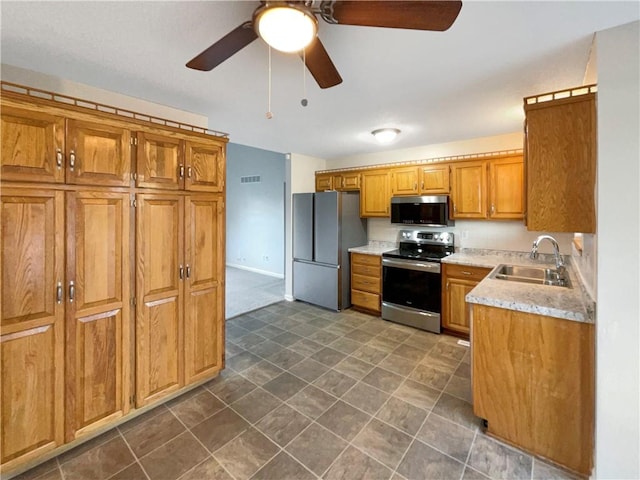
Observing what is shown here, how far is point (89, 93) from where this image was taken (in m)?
2.22

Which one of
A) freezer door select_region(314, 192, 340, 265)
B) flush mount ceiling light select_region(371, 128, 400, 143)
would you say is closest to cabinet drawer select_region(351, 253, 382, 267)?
freezer door select_region(314, 192, 340, 265)

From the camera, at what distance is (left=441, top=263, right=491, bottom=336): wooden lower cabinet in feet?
10.7

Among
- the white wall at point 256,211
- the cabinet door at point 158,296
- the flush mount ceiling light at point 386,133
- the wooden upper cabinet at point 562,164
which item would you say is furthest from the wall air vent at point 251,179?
the wooden upper cabinet at point 562,164

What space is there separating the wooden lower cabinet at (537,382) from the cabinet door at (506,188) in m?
1.91

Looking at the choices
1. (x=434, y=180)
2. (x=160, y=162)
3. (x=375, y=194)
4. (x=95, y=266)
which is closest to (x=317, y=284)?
(x=375, y=194)

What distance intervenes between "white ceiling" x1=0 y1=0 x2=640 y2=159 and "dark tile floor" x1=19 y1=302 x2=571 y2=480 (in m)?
2.45

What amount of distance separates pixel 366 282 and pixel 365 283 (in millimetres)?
24

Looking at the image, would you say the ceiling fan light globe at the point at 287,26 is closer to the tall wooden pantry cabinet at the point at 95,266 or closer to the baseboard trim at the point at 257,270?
the tall wooden pantry cabinet at the point at 95,266

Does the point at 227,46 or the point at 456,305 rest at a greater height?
the point at 227,46

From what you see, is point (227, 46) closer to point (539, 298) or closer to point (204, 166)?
point (204, 166)

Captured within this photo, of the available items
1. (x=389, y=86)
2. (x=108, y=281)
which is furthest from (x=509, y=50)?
(x=108, y=281)

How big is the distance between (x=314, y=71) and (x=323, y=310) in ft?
11.3

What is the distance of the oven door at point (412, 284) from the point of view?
348 cm

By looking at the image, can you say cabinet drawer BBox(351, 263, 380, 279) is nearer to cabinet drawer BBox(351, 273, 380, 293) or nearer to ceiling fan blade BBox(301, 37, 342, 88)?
cabinet drawer BBox(351, 273, 380, 293)
